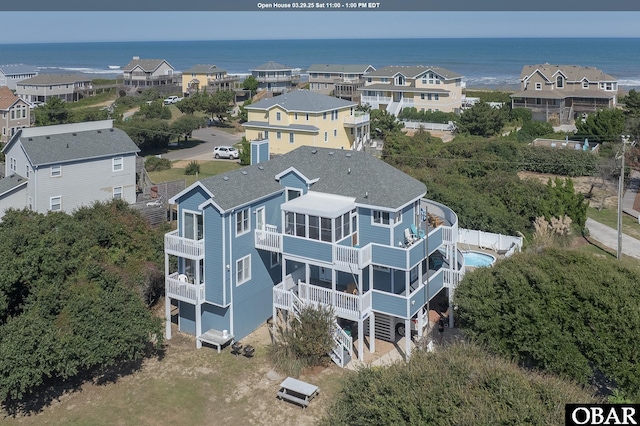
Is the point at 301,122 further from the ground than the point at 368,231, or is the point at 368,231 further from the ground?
the point at 301,122

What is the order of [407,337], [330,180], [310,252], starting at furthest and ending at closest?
[330,180], [310,252], [407,337]

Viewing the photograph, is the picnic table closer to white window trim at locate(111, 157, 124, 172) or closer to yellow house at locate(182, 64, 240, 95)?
white window trim at locate(111, 157, 124, 172)

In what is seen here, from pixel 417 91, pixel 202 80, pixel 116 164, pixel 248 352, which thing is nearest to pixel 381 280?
pixel 248 352

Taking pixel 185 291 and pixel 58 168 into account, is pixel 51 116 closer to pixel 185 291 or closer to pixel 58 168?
pixel 58 168

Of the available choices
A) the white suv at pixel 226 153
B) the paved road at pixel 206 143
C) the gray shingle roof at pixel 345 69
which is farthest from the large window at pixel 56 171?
the gray shingle roof at pixel 345 69

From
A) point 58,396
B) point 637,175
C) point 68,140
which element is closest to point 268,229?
point 58,396

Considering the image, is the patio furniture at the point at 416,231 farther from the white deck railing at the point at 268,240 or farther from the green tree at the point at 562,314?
the white deck railing at the point at 268,240

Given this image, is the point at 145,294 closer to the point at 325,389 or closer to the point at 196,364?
the point at 196,364

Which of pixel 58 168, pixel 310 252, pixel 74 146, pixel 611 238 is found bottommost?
pixel 611 238
